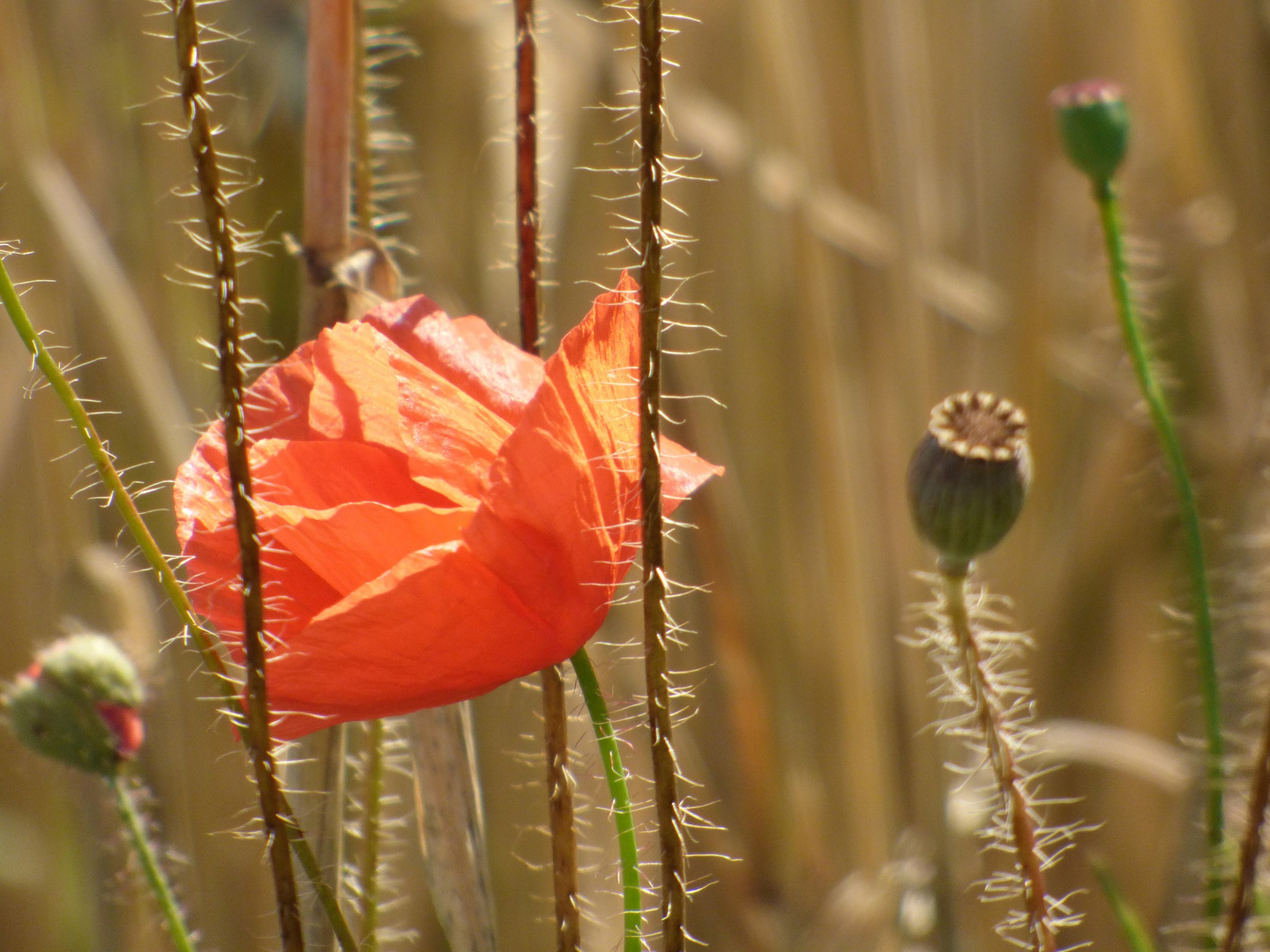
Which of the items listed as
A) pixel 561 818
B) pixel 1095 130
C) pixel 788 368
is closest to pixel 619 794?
pixel 561 818

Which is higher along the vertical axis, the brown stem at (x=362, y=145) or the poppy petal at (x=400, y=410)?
the brown stem at (x=362, y=145)

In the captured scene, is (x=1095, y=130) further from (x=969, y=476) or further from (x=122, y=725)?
(x=122, y=725)

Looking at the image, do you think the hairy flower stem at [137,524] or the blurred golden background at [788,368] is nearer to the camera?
the hairy flower stem at [137,524]

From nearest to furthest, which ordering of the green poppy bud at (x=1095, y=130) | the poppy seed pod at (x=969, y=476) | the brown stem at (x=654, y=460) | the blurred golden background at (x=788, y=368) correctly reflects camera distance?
the brown stem at (x=654, y=460), the poppy seed pod at (x=969, y=476), the green poppy bud at (x=1095, y=130), the blurred golden background at (x=788, y=368)

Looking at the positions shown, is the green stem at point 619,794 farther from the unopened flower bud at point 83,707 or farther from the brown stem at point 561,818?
the unopened flower bud at point 83,707

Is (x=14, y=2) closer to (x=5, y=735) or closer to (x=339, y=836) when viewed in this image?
(x=5, y=735)

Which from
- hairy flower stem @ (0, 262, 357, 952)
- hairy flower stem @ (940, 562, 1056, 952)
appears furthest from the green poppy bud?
hairy flower stem @ (0, 262, 357, 952)

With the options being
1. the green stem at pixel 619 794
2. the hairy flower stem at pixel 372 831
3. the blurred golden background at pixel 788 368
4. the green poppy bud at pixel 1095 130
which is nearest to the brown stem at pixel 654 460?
the green stem at pixel 619 794
